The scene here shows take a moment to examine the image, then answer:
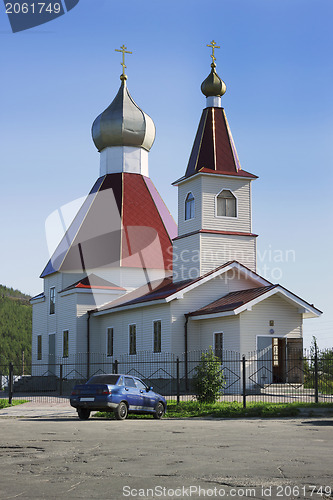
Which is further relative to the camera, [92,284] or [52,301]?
[52,301]

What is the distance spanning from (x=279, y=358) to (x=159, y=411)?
10902 mm

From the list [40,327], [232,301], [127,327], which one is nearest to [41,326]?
[40,327]

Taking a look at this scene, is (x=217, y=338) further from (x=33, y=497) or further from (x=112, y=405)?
(x=33, y=497)

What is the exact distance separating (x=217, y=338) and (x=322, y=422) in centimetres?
1239

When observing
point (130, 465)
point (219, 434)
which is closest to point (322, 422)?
point (219, 434)

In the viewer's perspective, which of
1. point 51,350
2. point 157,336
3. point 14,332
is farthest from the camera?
point 14,332

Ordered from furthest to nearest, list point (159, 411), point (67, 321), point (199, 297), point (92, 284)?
1. point (67, 321)
2. point (92, 284)
3. point (199, 297)
4. point (159, 411)

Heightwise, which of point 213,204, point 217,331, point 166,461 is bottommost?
point 166,461

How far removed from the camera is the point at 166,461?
374 inches

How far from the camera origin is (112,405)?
17.7 m

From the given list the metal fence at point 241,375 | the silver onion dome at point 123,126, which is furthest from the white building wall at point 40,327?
the silver onion dome at point 123,126

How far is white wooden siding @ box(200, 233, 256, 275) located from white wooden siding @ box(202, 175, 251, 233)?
1.59 feet

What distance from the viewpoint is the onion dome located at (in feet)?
112

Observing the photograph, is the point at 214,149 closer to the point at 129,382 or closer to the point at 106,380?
the point at 129,382
